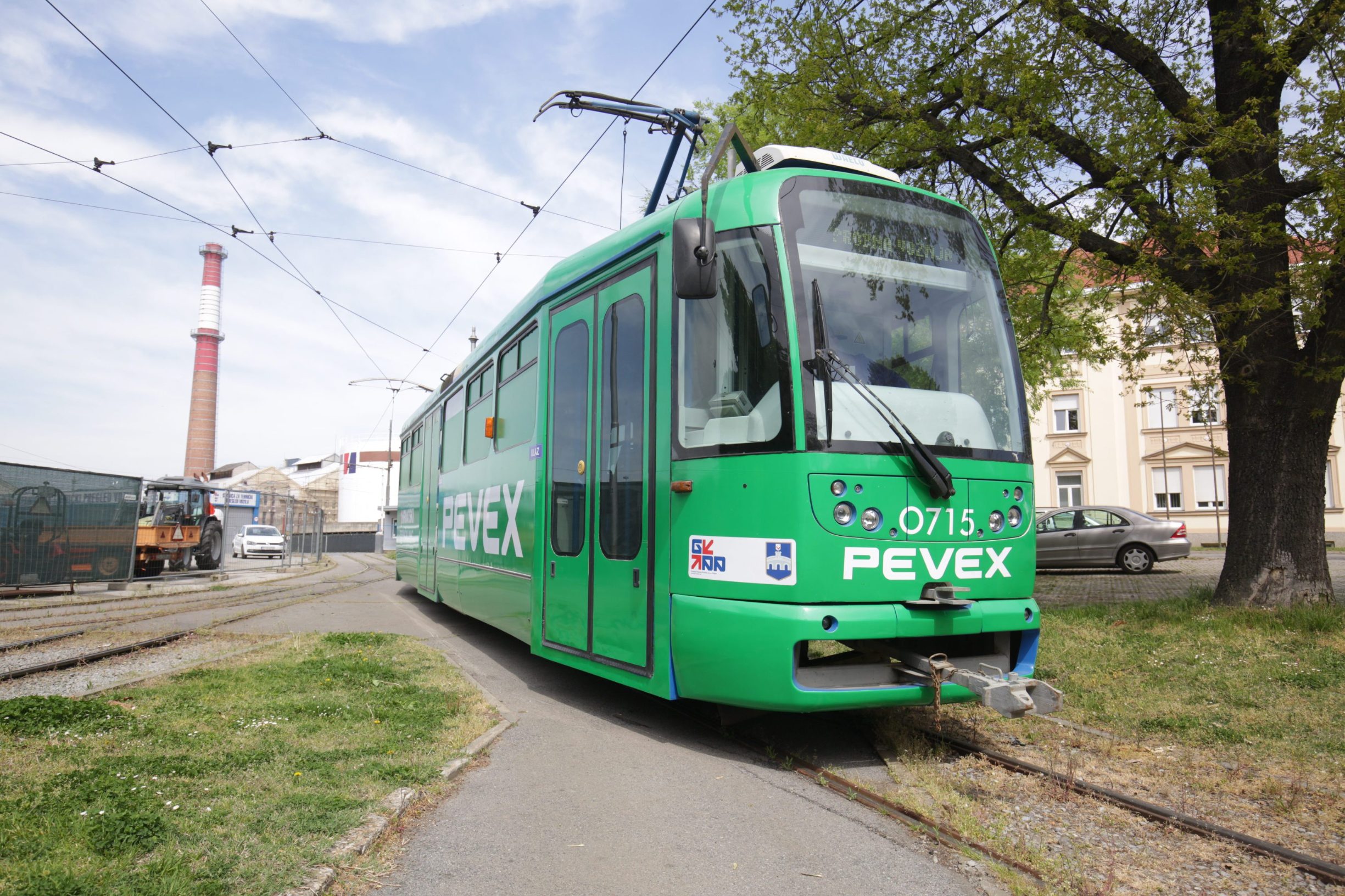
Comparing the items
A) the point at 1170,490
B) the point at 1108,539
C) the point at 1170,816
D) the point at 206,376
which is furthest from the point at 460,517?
the point at 206,376

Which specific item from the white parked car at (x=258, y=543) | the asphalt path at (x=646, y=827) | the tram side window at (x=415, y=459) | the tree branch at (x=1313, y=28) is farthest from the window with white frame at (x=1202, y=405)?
the white parked car at (x=258, y=543)

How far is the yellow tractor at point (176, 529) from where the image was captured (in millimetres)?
21219

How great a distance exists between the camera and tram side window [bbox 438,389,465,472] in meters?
11.1

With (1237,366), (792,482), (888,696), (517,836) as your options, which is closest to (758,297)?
(792,482)

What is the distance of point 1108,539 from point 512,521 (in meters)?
16.2

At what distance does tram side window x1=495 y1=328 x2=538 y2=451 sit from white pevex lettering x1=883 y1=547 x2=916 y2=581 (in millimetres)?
3472

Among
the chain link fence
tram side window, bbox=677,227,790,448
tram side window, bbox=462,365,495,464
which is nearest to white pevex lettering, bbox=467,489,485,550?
tram side window, bbox=462,365,495,464

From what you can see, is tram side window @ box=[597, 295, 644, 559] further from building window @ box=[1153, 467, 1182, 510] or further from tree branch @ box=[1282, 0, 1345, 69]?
building window @ box=[1153, 467, 1182, 510]

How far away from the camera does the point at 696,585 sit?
5203 mm

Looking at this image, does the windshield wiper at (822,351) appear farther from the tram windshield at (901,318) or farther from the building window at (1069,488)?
the building window at (1069,488)

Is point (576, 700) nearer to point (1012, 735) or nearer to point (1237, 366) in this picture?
point (1012, 735)

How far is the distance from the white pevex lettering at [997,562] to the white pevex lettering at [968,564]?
8 centimetres

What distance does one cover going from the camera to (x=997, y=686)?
15.7ft

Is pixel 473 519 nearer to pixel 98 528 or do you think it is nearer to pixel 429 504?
pixel 429 504
